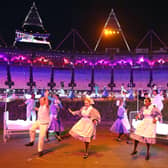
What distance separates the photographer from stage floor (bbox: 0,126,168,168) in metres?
6.98

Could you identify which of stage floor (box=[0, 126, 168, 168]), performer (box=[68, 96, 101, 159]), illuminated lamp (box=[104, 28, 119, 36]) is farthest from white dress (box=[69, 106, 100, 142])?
illuminated lamp (box=[104, 28, 119, 36])

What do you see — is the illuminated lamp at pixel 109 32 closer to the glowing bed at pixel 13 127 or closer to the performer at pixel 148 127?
the glowing bed at pixel 13 127

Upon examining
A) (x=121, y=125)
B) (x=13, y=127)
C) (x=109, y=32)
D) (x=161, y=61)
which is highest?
(x=109, y=32)

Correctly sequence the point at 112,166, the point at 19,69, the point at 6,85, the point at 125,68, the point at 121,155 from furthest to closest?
the point at 125,68
the point at 19,69
the point at 6,85
the point at 121,155
the point at 112,166

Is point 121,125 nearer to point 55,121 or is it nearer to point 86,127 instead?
point 55,121

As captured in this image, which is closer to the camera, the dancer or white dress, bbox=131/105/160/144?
white dress, bbox=131/105/160/144

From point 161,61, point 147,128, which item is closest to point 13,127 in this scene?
point 147,128

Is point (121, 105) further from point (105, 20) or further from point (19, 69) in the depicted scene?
point (105, 20)

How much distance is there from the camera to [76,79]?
34906 millimetres

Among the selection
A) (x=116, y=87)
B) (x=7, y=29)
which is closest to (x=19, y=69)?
(x=7, y=29)

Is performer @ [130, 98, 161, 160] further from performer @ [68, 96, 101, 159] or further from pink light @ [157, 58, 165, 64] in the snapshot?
pink light @ [157, 58, 165, 64]

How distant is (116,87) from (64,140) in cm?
2480

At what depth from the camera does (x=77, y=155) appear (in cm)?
800

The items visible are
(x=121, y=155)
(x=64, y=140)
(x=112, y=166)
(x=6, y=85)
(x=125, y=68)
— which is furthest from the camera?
(x=125, y=68)
